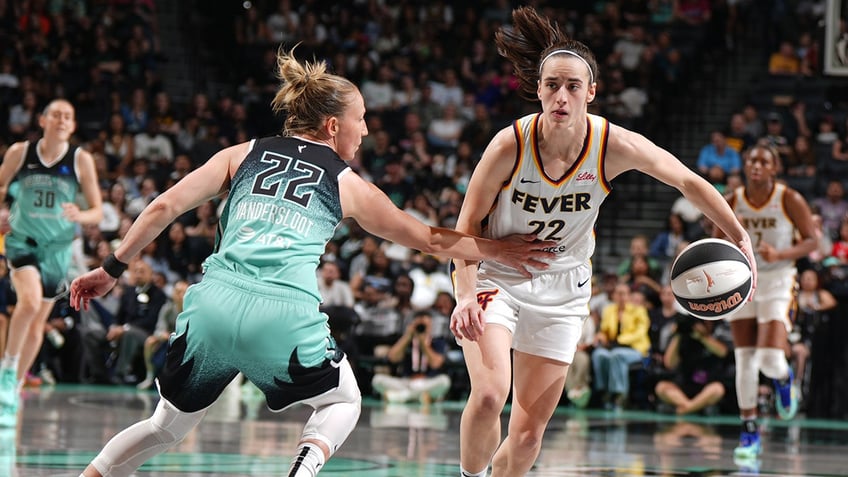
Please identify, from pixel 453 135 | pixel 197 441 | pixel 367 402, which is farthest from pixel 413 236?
pixel 453 135

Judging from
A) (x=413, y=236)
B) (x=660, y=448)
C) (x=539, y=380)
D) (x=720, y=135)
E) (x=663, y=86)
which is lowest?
(x=660, y=448)

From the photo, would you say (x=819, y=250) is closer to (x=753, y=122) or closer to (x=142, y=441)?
(x=753, y=122)

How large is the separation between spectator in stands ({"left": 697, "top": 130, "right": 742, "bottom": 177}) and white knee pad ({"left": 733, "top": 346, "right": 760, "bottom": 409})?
5.90 m

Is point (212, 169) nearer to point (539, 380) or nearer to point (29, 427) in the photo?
point (539, 380)

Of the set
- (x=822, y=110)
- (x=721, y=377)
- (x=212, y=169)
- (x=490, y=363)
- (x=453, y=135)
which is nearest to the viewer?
(x=212, y=169)

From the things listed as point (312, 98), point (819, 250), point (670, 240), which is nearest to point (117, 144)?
point (670, 240)

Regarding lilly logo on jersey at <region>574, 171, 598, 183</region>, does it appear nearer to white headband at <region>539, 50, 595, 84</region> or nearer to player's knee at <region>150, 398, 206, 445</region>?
white headband at <region>539, 50, 595, 84</region>

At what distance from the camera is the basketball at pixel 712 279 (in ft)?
17.2

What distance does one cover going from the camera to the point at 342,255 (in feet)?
45.5

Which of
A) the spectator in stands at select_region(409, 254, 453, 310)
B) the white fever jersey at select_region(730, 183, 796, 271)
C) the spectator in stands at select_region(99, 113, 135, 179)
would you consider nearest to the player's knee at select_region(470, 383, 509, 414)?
the white fever jersey at select_region(730, 183, 796, 271)

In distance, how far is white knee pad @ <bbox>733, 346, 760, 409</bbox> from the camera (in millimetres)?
8328

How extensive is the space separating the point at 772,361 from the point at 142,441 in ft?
17.8

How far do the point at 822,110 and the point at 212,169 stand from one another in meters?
12.7

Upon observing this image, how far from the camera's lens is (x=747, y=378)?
27.5ft
